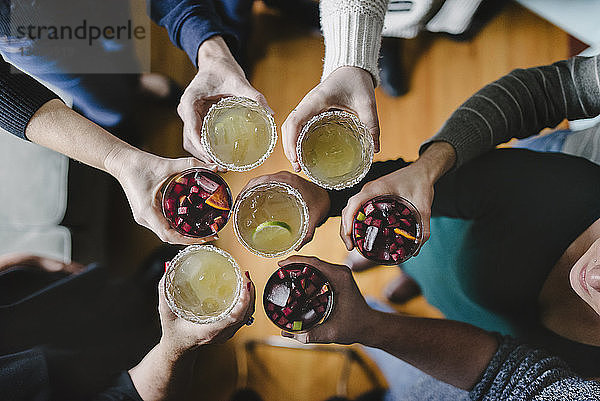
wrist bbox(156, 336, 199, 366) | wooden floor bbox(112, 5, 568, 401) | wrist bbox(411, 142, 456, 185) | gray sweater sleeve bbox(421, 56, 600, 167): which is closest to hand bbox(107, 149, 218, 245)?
wooden floor bbox(112, 5, 568, 401)

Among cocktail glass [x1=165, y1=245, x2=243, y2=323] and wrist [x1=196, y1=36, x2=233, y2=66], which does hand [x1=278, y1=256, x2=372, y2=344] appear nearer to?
cocktail glass [x1=165, y1=245, x2=243, y2=323]

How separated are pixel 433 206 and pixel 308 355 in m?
0.46

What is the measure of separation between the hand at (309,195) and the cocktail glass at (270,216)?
3cm

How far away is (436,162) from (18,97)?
0.91 metres

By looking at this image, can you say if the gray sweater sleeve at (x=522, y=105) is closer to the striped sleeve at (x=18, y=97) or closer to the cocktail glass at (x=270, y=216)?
the cocktail glass at (x=270, y=216)

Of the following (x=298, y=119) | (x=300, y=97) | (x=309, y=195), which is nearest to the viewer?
(x=298, y=119)

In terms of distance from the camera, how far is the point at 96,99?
114cm

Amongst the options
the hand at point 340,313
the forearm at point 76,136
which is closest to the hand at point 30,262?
the forearm at point 76,136

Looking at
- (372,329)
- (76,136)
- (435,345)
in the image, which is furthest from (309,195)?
(76,136)

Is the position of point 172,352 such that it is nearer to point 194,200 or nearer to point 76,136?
point 194,200

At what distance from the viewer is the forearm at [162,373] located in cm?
99

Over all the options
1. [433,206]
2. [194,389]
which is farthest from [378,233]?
[194,389]

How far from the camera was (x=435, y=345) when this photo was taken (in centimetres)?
101

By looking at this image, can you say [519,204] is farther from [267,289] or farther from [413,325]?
[267,289]
